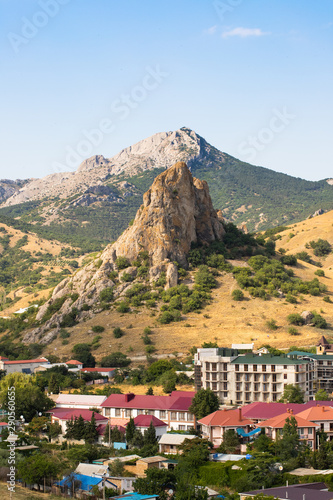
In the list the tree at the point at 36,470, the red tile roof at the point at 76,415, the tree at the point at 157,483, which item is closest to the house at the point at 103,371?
the red tile roof at the point at 76,415

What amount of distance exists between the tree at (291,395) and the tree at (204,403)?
659 centimetres

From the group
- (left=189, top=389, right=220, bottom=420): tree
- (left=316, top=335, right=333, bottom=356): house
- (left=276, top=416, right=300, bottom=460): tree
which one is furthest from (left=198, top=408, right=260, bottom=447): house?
(left=316, top=335, right=333, bottom=356): house

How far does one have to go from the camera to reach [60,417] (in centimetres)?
6300

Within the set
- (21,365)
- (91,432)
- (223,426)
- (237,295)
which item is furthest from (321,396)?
(21,365)

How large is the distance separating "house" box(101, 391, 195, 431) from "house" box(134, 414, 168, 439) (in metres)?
1.12

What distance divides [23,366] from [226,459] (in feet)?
136

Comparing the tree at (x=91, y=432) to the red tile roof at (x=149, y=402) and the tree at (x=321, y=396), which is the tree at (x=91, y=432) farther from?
the tree at (x=321, y=396)

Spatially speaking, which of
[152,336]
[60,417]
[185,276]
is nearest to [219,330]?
[152,336]

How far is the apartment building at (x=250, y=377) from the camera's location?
67.5m

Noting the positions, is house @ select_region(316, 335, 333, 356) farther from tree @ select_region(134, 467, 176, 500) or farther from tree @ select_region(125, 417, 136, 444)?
tree @ select_region(134, 467, 176, 500)

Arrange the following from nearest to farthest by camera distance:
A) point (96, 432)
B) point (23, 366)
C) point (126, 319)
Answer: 1. point (96, 432)
2. point (23, 366)
3. point (126, 319)

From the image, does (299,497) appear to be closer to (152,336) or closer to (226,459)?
(226,459)

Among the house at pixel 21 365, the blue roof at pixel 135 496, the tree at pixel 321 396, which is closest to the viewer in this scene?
the blue roof at pixel 135 496

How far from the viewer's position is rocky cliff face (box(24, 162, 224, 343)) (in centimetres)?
10600
